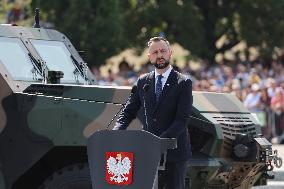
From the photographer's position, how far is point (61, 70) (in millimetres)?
11875

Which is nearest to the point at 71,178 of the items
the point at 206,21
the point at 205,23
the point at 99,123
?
the point at 99,123

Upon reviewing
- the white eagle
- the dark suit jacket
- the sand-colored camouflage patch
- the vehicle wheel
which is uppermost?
the dark suit jacket

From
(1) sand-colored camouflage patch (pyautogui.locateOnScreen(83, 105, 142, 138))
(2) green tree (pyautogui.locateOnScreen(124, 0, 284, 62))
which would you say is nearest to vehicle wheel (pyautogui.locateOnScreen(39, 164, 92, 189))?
(1) sand-colored camouflage patch (pyautogui.locateOnScreen(83, 105, 142, 138))

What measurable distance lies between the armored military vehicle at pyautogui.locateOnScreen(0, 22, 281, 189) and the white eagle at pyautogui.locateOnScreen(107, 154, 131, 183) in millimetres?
1201

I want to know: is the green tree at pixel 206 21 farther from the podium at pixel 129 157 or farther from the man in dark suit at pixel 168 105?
the podium at pixel 129 157

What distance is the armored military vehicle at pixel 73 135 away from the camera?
33.3 feet

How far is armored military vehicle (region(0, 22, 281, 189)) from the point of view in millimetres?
10141

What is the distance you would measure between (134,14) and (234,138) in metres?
25.2

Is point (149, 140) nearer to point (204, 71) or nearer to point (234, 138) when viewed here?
point (234, 138)

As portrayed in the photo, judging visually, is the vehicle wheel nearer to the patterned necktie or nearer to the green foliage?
the patterned necktie

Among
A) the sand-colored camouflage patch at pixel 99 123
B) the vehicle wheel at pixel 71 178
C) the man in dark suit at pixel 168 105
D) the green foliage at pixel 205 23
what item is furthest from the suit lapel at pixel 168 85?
the green foliage at pixel 205 23

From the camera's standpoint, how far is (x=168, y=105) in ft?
29.9

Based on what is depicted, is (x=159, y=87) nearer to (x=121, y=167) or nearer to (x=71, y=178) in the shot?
(x=121, y=167)

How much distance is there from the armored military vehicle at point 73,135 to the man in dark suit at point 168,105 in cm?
84
